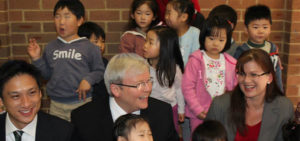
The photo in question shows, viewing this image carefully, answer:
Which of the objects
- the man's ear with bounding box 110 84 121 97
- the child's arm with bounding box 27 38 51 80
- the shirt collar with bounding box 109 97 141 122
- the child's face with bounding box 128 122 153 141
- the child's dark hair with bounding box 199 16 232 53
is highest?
the child's dark hair with bounding box 199 16 232 53

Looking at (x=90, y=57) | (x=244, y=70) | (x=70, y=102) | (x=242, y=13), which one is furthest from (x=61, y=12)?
(x=242, y=13)

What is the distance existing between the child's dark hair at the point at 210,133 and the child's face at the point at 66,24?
1.61m

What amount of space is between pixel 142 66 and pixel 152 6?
149cm

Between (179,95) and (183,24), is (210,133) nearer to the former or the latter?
(179,95)

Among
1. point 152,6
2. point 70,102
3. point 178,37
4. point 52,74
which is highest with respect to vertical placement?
point 152,6

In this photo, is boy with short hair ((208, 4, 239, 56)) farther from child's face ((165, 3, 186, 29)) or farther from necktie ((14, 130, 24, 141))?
necktie ((14, 130, 24, 141))

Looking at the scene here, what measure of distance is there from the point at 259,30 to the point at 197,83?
0.80 meters

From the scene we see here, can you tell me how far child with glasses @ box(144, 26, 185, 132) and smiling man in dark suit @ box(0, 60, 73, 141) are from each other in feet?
3.64

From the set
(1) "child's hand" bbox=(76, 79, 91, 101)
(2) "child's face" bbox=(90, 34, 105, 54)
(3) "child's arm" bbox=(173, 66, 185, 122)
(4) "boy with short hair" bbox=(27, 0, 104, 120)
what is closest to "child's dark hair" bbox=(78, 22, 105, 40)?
(2) "child's face" bbox=(90, 34, 105, 54)

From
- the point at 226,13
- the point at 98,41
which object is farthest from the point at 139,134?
the point at 226,13

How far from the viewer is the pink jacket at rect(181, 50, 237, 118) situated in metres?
3.23

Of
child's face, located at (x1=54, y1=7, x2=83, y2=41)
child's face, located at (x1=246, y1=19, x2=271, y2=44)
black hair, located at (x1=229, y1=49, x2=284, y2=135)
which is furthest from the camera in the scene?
child's face, located at (x1=246, y1=19, x2=271, y2=44)

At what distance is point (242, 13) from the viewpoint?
14.5 ft

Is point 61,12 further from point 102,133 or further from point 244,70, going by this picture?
point 244,70
